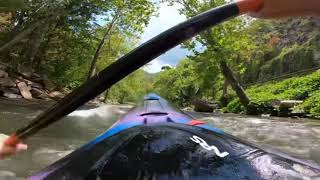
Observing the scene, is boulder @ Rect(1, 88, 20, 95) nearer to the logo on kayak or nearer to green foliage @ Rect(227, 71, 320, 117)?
green foliage @ Rect(227, 71, 320, 117)

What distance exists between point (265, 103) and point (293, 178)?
1692 cm

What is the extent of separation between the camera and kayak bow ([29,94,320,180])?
7.26ft

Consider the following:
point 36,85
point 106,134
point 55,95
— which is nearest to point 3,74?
point 36,85

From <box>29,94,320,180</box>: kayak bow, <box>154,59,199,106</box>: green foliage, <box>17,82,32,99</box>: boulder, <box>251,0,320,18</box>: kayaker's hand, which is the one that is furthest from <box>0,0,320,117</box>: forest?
<box>251,0,320,18</box>: kayaker's hand

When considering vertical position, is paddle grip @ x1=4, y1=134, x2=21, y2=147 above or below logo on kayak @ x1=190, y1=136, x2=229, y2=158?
above

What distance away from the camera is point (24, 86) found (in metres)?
17.7

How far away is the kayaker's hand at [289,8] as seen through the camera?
4.40ft

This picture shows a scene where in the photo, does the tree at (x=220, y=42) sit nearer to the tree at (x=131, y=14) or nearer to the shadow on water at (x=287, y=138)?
the tree at (x=131, y=14)

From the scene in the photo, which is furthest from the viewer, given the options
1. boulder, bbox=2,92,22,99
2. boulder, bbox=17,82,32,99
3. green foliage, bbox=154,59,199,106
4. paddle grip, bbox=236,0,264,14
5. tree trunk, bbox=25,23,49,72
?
green foliage, bbox=154,59,199,106

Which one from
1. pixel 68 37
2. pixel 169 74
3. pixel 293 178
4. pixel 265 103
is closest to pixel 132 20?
pixel 68 37

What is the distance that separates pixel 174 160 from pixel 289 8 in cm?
117

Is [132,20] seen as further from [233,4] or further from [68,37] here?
[233,4]

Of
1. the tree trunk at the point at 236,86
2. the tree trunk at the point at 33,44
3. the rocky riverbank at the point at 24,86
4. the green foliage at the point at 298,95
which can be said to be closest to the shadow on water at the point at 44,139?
the rocky riverbank at the point at 24,86

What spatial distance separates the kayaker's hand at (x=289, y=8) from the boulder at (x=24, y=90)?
54.1 feet
